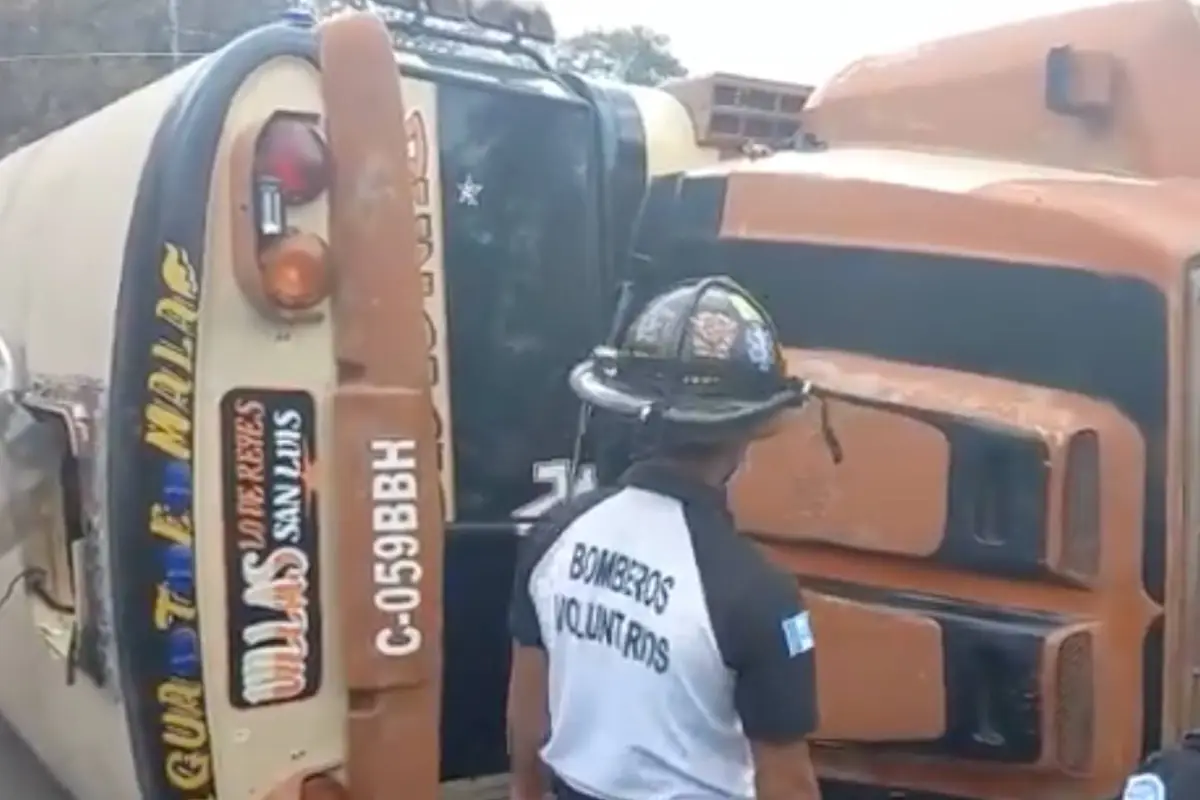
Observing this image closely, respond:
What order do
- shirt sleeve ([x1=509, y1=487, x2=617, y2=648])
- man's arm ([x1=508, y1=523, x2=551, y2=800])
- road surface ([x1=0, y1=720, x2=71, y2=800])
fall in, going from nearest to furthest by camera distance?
shirt sleeve ([x1=509, y1=487, x2=617, y2=648])
man's arm ([x1=508, y1=523, x2=551, y2=800])
road surface ([x1=0, y1=720, x2=71, y2=800])

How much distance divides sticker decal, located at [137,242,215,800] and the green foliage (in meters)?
18.8

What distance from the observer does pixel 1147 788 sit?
2.15m

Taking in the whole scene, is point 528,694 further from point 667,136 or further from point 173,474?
point 667,136

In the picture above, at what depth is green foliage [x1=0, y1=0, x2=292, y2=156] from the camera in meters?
22.3

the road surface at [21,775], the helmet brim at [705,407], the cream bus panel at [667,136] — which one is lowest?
the road surface at [21,775]

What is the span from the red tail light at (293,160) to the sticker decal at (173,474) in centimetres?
18

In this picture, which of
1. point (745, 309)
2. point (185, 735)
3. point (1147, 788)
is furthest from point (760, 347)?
point (185, 735)

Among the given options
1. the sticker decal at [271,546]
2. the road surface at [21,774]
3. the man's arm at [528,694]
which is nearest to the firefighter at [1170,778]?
the man's arm at [528,694]

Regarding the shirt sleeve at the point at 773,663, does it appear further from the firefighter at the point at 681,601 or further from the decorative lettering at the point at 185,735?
the decorative lettering at the point at 185,735

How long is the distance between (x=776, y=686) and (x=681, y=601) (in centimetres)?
16

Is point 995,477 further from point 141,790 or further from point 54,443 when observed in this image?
point 54,443

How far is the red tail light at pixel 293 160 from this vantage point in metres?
3.00

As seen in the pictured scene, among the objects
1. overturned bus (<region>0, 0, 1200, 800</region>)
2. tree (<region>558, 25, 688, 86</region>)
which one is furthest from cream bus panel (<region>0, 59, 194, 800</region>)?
tree (<region>558, 25, 688, 86</region>)

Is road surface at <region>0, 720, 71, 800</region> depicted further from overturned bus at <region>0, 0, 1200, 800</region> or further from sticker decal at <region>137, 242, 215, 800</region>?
sticker decal at <region>137, 242, 215, 800</region>
